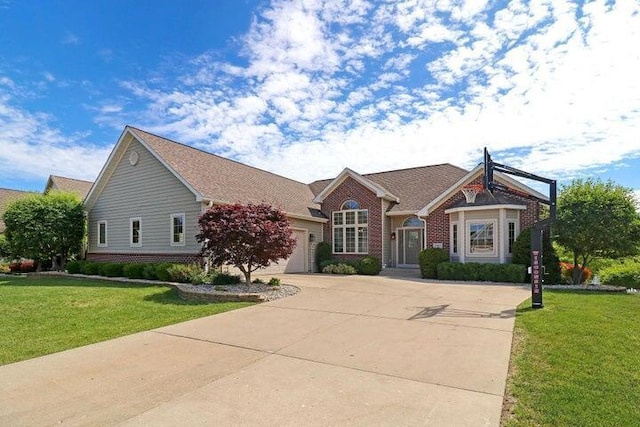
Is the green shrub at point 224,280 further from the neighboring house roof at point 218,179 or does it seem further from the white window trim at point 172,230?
the white window trim at point 172,230

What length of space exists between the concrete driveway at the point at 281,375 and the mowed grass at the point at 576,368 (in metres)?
0.28

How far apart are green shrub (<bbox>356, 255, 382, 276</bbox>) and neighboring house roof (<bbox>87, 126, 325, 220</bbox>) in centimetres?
375

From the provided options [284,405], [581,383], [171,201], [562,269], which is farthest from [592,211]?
[171,201]

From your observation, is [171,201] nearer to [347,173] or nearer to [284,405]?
[347,173]

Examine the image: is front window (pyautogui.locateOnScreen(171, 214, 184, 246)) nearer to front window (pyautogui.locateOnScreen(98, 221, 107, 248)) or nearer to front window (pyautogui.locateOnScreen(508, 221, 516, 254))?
front window (pyautogui.locateOnScreen(98, 221, 107, 248))

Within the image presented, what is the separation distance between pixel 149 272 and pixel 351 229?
10.4 metres

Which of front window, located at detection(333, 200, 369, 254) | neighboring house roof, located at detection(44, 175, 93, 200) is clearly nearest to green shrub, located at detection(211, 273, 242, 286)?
front window, located at detection(333, 200, 369, 254)

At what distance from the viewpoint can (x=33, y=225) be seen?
1952 cm

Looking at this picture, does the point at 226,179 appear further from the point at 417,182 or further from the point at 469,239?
the point at 469,239

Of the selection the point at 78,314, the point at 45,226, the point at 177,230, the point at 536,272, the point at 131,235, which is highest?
the point at 45,226

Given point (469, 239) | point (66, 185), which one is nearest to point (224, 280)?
point (469, 239)

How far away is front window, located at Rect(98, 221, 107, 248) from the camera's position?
2027cm

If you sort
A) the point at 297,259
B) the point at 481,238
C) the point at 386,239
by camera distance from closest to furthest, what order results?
the point at 481,238 < the point at 297,259 < the point at 386,239

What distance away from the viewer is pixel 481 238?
16969mm
